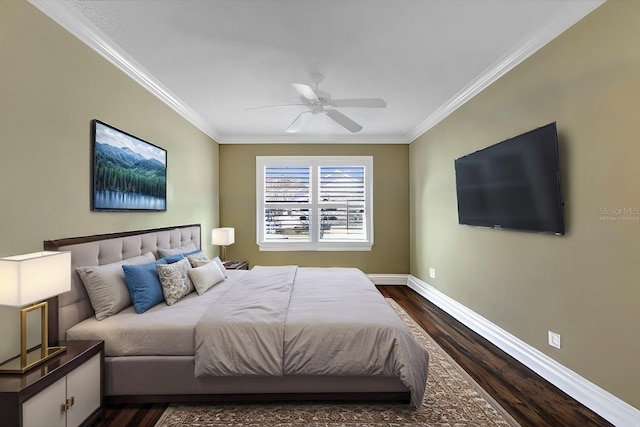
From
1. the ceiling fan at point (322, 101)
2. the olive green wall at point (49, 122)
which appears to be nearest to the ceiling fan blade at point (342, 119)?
the ceiling fan at point (322, 101)

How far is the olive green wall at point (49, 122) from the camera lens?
177 centimetres

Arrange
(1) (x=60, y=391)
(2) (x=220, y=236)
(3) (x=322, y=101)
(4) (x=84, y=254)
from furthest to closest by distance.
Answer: (2) (x=220, y=236) < (3) (x=322, y=101) < (4) (x=84, y=254) < (1) (x=60, y=391)

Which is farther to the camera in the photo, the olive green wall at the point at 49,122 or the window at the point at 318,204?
the window at the point at 318,204

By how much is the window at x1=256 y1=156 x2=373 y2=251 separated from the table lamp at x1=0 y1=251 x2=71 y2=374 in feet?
12.9

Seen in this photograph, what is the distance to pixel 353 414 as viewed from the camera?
203cm

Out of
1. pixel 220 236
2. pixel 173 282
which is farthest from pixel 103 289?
pixel 220 236

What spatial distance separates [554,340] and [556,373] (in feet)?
0.79

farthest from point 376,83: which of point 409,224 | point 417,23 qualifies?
point 409,224

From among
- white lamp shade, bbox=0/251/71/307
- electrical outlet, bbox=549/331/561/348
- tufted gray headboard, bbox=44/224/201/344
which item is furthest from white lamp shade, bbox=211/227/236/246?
electrical outlet, bbox=549/331/561/348

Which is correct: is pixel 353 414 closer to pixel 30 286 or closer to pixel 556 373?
pixel 556 373

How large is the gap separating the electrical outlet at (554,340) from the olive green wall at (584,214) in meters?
0.05

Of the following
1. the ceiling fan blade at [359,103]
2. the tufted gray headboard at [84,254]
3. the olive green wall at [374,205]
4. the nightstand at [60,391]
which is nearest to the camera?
the nightstand at [60,391]

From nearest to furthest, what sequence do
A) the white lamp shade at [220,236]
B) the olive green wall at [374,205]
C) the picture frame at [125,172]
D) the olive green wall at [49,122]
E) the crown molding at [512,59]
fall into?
the olive green wall at [49,122], the crown molding at [512,59], the picture frame at [125,172], the white lamp shade at [220,236], the olive green wall at [374,205]

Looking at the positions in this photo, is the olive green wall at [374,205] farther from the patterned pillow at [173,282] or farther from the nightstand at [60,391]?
the nightstand at [60,391]
